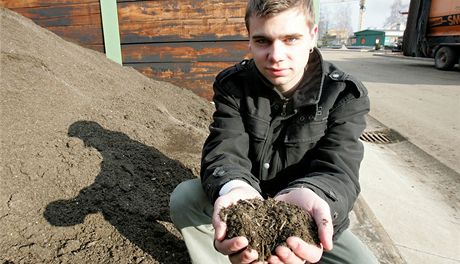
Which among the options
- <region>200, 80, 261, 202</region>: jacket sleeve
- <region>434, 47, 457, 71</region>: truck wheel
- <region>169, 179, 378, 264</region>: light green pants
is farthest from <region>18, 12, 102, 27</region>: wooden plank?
<region>434, 47, 457, 71</region>: truck wheel

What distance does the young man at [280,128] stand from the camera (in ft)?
4.90

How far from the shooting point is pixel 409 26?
14.9 meters

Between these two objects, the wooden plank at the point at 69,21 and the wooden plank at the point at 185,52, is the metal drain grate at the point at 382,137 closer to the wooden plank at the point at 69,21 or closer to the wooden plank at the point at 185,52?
the wooden plank at the point at 185,52

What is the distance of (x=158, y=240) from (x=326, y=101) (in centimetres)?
110

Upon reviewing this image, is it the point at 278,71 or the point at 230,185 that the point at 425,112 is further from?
the point at 230,185

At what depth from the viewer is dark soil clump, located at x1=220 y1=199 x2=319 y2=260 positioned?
108 centimetres

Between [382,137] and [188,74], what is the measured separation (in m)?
2.62

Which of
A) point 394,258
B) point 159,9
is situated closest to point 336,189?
point 394,258

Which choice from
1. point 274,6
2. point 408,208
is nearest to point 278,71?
point 274,6

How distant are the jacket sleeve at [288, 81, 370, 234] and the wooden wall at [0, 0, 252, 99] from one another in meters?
2.96

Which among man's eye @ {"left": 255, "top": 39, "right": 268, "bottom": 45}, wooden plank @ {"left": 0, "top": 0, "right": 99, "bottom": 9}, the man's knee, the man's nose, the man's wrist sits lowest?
the man's knee

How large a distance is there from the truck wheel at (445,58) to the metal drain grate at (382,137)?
964 centimetres

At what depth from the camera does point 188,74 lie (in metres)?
4.68

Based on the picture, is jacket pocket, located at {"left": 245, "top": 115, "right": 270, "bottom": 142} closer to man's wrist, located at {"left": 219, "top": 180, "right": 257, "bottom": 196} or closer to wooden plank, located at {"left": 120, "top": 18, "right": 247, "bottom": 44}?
man's wrist, located at {"left": 219, "top": 180, "right": 257, "bottom": 196}
